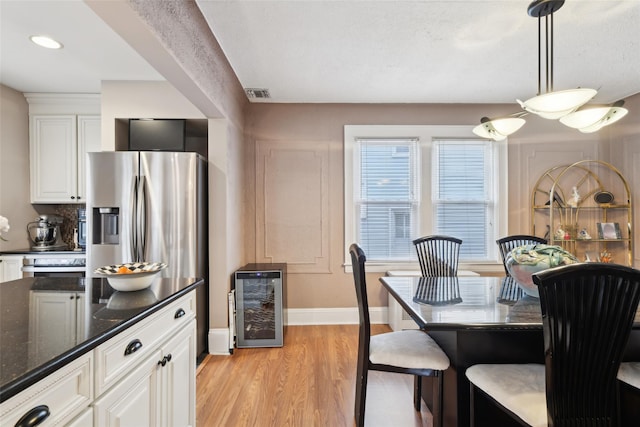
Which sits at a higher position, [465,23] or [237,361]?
[465,23]

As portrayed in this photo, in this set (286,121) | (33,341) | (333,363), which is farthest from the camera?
(286,121)

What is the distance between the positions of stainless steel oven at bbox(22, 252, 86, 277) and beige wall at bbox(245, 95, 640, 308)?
1.70 metres

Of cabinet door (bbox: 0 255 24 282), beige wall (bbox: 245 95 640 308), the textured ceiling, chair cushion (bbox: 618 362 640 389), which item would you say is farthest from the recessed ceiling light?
chair cushion (bbox: 618 362 640 389)

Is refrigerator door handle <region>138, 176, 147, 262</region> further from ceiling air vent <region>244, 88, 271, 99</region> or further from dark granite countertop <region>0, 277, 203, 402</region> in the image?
ceiling air vent <region>244, 88, 271, 99</region>

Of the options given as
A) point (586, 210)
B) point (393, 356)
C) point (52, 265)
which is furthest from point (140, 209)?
point (586, 210)

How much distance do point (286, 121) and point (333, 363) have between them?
2.69m

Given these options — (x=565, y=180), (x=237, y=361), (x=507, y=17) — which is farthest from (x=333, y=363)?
(x=565, y=180)

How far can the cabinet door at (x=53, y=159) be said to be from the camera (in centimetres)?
348

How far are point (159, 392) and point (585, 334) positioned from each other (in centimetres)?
172

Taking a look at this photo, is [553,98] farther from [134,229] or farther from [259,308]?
[134,229]

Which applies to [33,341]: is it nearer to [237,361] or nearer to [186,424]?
[186,424]

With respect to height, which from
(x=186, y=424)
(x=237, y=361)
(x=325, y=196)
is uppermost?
(x=325, y=196)

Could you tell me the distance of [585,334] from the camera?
3.98ft

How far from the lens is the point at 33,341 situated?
2.98 ft
